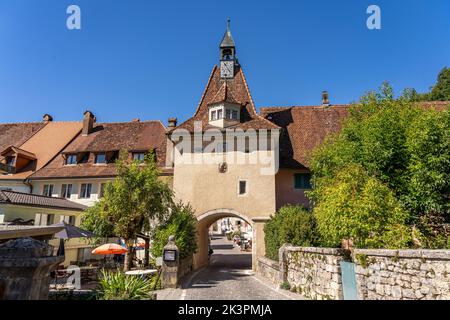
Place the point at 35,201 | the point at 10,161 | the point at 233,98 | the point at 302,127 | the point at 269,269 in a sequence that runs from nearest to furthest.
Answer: the point at 269,269, the point at 35,201, the point at 233,98, the point at 302,127, the point at 10,161

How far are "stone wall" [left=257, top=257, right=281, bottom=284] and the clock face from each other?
51.2ft

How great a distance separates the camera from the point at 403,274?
6.52 metres

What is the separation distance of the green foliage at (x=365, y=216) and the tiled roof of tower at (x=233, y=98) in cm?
1047

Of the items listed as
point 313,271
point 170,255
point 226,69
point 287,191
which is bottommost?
point 313,271

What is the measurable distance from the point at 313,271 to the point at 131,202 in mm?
10075

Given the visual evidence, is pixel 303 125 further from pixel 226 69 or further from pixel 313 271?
pixel 313 271

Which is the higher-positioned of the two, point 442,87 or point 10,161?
point 442,87

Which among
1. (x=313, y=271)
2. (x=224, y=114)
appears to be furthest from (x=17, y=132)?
(x=313, y=271)

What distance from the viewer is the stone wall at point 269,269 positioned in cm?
1461

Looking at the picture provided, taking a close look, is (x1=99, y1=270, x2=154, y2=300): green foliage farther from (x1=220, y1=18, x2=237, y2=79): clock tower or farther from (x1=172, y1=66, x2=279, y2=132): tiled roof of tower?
(x1=220, y1=18, x2=237, y2=79): clock tower

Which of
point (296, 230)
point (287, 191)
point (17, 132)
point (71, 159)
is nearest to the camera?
point (296, 230)

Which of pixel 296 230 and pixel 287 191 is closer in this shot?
pixel 296 230

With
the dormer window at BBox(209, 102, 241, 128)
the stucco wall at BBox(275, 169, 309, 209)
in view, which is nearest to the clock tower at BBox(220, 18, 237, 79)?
the dormer window at BBox(209, 102, 241, 128)

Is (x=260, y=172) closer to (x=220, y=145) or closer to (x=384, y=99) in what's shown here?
(x=220, y=145)
